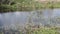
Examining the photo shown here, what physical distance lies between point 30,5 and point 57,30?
904 cm

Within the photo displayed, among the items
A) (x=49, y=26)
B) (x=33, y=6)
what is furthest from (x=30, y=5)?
(x=49, y=26)

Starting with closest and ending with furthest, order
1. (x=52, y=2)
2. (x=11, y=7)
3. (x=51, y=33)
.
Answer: (x=51, y=33), (x=11, y=7), (x=52, y=2)

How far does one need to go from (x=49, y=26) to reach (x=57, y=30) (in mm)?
811

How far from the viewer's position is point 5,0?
1761 cm

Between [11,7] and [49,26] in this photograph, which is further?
[11,7]

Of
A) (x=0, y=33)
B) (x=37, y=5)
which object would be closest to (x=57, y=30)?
(x=0, y=33)

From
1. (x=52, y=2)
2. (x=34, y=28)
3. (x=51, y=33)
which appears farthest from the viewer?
(x=52, y=2)

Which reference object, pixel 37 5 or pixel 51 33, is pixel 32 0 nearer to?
pixel 37 5

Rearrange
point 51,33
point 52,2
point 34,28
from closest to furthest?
point 51,33 < point 34,28 < point 52,2

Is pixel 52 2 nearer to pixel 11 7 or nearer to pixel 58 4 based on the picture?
pixel 58 4

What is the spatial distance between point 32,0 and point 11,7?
2.41 meters

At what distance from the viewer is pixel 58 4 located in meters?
18.3

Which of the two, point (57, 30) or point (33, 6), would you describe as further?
point (33, 6)

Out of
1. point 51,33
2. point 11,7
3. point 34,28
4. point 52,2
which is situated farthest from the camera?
point 52,2
